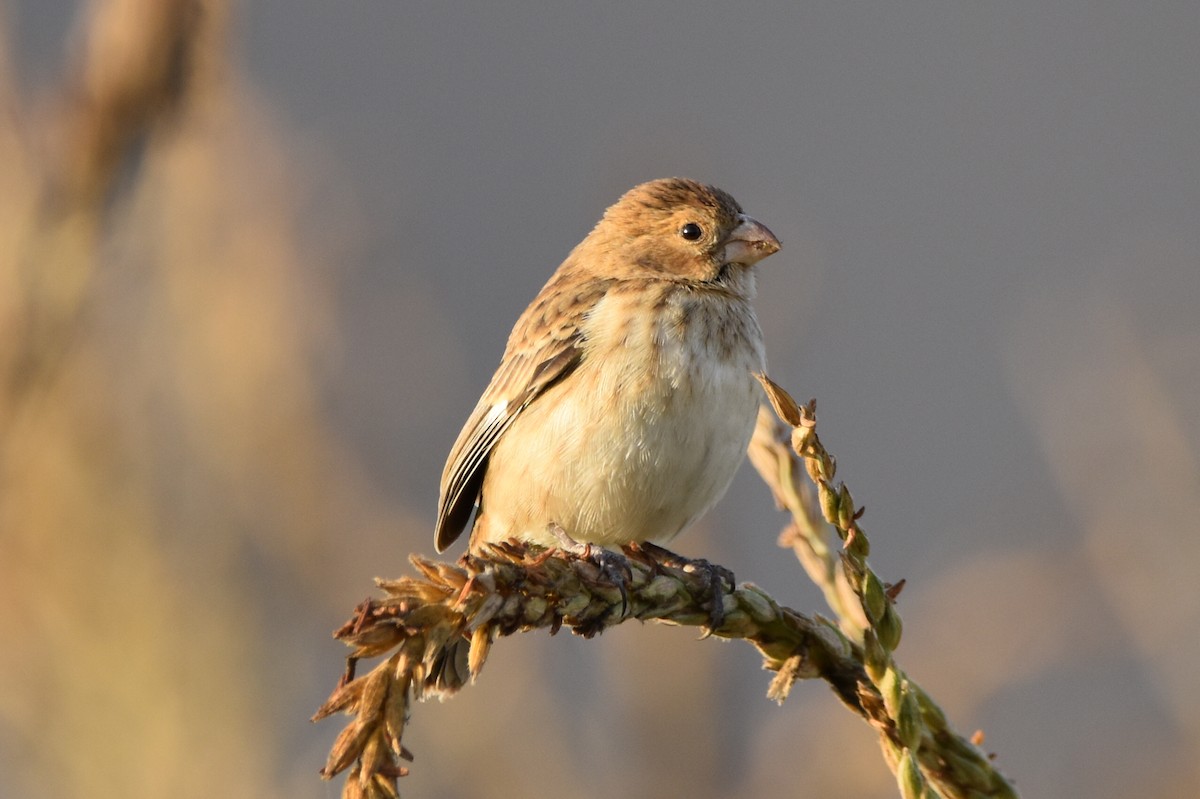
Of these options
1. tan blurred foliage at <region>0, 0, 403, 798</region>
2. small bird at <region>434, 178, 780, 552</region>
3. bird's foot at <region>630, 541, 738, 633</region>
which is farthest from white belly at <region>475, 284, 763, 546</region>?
tan blurred foliage at <region>0, 0, 403, 798</region>

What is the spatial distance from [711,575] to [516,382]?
191 cm

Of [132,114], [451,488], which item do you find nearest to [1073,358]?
[451,488]

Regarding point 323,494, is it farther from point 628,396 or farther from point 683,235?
point 683,235

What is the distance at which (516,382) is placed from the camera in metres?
4.81

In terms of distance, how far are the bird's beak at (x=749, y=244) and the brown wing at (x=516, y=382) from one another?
42 centimetres

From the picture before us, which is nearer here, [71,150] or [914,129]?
[71,150]

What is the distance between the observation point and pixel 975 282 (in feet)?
39.0

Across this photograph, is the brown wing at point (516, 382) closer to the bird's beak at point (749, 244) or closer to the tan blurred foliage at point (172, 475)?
the bird's beak at point (749, 244)

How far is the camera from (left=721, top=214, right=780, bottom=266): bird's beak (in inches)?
198

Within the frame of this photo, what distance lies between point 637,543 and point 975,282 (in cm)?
778

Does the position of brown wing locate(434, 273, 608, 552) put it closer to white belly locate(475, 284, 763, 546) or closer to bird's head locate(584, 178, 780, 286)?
white belly locate(475, 284, 763, 546)

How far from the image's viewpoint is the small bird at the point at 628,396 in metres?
4.35

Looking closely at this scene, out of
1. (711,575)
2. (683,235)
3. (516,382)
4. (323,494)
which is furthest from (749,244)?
(711,575)

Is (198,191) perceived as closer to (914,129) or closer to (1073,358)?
(1073,358)
